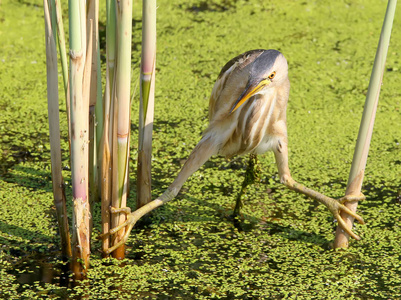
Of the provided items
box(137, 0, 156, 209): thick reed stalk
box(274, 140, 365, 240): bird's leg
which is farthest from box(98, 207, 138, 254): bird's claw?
box(274, 140, 365, 240): bird's leg

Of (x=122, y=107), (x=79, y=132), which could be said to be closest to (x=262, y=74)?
(x=122, y=107)

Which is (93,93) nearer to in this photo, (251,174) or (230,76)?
(230,76)

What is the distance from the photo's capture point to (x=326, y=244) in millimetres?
2230

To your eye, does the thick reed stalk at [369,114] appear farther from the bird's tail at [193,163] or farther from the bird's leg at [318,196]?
the bird's tail at [193,163]

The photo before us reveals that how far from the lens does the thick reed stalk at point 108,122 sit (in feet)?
5.76

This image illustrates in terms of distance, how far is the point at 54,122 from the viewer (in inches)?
71.4

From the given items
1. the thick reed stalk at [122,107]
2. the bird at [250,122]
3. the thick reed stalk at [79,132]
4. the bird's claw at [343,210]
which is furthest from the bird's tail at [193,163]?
the bird's claw at [343,210]

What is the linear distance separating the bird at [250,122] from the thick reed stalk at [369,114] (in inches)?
1.4

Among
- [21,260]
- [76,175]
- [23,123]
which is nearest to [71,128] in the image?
[76,175]

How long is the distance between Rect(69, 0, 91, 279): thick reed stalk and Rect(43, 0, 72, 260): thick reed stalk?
0.32 ft

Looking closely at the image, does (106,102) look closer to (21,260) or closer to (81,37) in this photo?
(81,37)

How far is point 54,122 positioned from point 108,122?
16cm

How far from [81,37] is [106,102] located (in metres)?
0.25

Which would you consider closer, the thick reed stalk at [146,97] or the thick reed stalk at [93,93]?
the thick reed stalk at [93,93]
